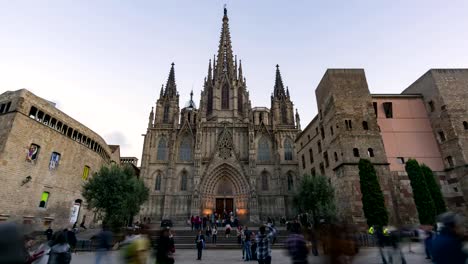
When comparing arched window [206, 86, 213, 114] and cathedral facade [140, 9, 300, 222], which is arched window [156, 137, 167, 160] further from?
arched window [206, 86, 213, 114]

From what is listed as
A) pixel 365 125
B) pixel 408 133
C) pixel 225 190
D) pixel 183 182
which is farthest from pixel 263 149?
pixel 408 133

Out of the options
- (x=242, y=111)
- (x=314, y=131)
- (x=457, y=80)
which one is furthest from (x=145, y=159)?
(x=457, y=80)

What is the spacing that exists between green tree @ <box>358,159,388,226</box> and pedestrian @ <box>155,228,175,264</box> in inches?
642

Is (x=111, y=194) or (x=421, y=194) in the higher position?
(x=111, y=194)

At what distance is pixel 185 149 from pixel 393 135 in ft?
81.9

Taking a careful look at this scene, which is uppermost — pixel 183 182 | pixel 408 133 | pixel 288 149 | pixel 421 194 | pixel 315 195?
pixel 288 149

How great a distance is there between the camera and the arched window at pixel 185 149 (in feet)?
106

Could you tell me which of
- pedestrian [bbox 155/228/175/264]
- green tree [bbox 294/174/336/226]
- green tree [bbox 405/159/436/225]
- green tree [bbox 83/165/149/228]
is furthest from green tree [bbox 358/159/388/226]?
green tree [bbox 83/165/149/228]

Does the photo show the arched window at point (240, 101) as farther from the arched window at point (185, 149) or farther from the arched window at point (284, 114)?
the arched window at point (185, 149)

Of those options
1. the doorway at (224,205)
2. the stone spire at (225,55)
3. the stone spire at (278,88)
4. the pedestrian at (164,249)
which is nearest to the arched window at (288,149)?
the stone spire at (278,88)

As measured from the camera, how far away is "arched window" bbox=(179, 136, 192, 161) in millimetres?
32344

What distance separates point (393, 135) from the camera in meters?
20.0

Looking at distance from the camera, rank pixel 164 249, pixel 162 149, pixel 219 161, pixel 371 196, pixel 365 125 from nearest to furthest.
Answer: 1. pixel 164 249
2. pixel 371 196
3. pixel 365 125
4. pixel 219 161
5. pixel 162 149

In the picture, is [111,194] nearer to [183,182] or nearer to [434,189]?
[183,182]
